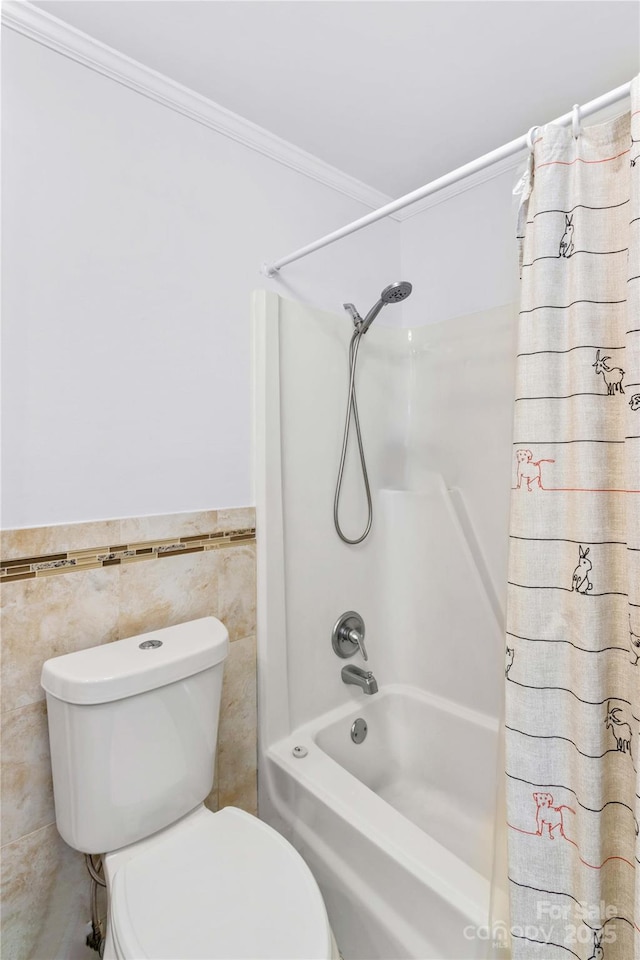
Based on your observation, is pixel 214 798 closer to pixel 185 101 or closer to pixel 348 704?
pixel 348 704

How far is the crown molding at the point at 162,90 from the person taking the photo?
1.20m

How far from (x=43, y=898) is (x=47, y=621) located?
67cm

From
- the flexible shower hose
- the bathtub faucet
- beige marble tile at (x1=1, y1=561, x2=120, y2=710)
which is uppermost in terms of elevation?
the flexible shower hose

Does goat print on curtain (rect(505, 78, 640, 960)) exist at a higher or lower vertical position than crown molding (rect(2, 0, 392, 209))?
lower

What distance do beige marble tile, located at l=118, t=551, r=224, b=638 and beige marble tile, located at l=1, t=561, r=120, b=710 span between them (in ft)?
0.12

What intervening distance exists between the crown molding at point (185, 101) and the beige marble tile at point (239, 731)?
1.62 meters

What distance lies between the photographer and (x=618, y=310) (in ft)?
3.06

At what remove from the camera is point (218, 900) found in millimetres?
1018

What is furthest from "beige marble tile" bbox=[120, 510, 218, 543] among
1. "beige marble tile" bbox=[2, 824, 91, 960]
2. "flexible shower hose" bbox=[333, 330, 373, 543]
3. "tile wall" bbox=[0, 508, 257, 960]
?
"beige marble tile" bbox=[2, 824, 91, 960]

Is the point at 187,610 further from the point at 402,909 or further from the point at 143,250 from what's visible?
the point at 143,250

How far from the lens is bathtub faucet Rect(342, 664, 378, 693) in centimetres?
168

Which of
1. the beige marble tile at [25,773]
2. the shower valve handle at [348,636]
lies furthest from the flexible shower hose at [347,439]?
the beige marble tile at [25,773]

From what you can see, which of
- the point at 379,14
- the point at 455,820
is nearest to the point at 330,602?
the point at 455,820

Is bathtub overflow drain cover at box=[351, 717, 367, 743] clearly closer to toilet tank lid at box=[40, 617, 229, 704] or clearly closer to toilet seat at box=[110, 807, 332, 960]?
toilet seat at box=[110, 807, 332, 960]
